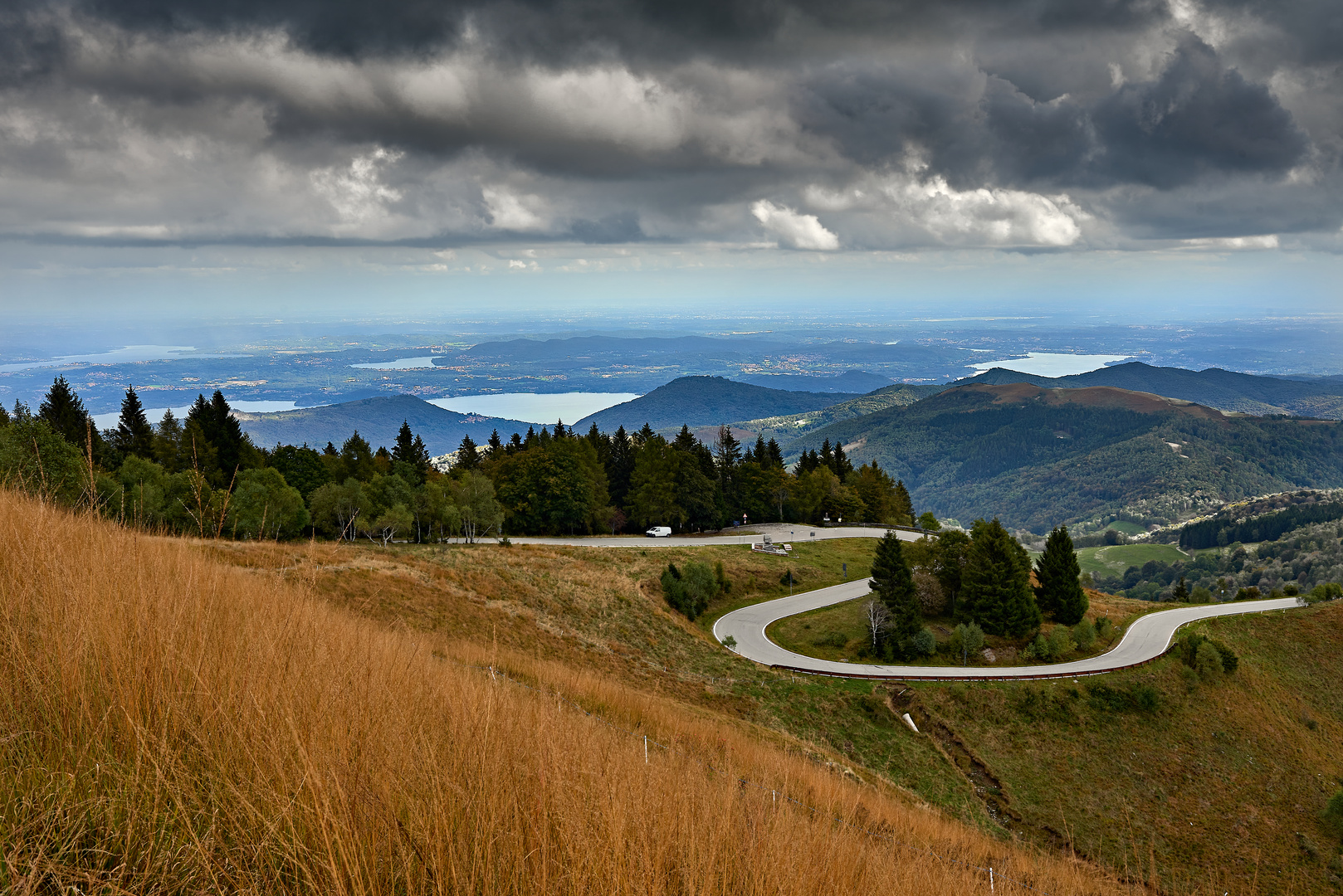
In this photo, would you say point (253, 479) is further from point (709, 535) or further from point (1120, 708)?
point (1120, 708)

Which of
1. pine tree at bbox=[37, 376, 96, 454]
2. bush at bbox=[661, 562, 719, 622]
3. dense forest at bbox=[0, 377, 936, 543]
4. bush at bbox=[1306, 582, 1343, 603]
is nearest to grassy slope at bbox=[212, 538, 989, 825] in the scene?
bush at bbox=[661, 562, 719, 622]

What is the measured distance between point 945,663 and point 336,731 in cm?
3603

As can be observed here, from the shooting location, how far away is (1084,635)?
118 feet

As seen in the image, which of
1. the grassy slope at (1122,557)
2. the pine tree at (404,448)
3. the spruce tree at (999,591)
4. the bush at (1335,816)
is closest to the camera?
the bush at (1335,816)

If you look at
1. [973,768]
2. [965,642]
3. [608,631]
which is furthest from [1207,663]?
[608,631]

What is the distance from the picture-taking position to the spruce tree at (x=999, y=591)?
36.2m

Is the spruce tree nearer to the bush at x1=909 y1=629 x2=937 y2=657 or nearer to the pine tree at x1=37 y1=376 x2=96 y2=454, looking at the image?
the bush at x1=909 y1=629 x2=937 y2=657

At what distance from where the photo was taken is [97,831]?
7.54ft

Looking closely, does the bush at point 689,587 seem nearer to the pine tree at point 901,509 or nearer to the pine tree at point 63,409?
the pine tree at point 901,509

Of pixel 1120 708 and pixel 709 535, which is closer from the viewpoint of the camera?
pixel 1120 708

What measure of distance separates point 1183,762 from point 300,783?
35655 mm

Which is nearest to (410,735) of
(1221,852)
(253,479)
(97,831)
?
(97,831)

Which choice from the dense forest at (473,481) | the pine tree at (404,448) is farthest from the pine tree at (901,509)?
the pine tree at (404,448)

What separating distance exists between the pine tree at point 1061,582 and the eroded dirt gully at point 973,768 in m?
15.4
